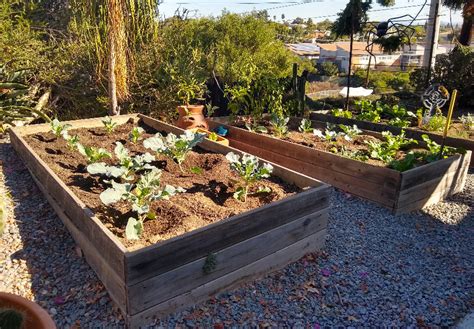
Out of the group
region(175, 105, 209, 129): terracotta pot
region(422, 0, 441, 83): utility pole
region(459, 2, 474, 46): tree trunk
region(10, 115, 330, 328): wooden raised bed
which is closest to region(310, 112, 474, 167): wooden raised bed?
region(422, 0, 441, 83): utility pole

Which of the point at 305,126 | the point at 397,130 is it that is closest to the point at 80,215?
the point at 305,126

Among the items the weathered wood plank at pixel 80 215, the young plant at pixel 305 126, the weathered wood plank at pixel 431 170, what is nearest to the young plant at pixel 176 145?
the weathered wood plank at pixel 80 215

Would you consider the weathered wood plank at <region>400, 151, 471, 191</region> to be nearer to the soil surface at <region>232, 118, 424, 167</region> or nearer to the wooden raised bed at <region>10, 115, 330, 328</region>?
the soil surface at <region>232, 118, 424, 167</region>

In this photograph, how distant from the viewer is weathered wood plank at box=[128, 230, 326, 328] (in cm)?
203

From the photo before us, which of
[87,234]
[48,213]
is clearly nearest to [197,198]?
[87,234]

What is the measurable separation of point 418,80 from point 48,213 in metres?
9.55

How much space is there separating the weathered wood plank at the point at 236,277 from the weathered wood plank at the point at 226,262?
1.2 inches

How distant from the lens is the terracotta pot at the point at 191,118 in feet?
17.1

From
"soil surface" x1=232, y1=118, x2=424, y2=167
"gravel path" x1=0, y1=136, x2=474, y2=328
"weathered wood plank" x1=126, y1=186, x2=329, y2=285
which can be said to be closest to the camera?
"weathered wood plank" x1=126, y1=186, x2=329, y2=285

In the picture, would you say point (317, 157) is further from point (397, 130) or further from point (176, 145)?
point (397, 130)

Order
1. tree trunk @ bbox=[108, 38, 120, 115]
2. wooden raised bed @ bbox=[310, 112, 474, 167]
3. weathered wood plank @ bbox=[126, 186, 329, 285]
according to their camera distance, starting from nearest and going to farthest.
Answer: weathered wood plank @ bbox=[126, 186, 329, 285]
tree trunk @ bbox=[108, 38, 120, 115]
wooden raised bed @ bbox=[310, 112, 474, 167]

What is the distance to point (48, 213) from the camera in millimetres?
3127

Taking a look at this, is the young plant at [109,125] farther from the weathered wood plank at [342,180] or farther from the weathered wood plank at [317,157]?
the weathered wood plank at [342,180]

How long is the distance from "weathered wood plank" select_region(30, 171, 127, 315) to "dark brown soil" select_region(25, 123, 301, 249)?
0.54ft
